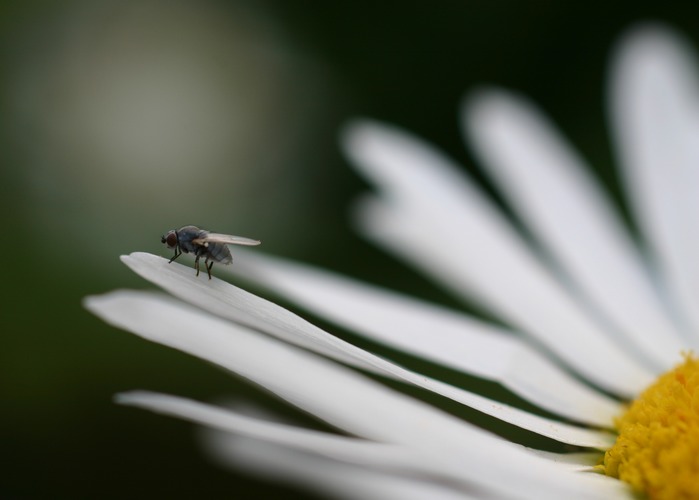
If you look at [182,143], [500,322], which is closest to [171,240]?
[500,322]

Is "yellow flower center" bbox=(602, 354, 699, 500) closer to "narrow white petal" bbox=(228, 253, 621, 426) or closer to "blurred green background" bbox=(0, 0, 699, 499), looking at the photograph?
"narrow white petal" bbox=(228, 253, 621, 426)

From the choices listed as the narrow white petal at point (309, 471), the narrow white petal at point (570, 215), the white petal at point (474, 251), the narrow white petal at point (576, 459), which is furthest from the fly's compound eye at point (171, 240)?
the narrow white petal at point (570, 215)

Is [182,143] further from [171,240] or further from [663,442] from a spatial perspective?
[663,442]

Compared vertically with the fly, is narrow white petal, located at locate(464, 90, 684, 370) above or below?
above

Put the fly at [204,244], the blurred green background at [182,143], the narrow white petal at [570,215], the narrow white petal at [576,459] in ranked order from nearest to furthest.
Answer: the narrow white petal at [576,459] → the fly at [204,244] → the narrow white petal at [570,215] → the blurred green background at [182,143]

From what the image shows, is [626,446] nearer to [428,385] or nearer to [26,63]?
[428,385]

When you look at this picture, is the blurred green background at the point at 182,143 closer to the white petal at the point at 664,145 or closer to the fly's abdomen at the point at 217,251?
the white petal at the point at 664,145

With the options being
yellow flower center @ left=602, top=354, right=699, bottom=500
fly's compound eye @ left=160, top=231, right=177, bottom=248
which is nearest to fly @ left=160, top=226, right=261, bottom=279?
fly's compound eye @ left=160, top=231, right=177, bottom=248
